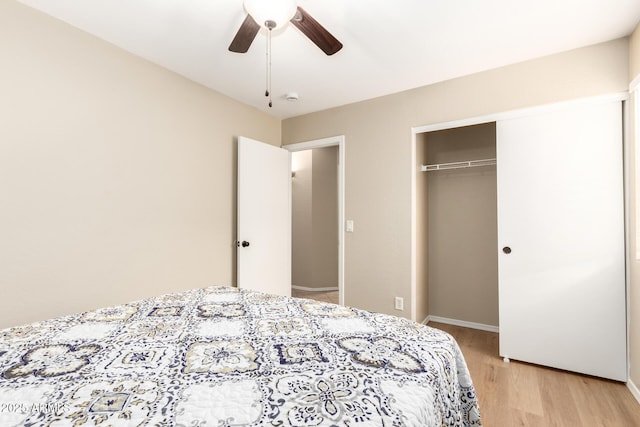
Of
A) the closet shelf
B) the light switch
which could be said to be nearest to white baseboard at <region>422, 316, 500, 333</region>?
the light switch

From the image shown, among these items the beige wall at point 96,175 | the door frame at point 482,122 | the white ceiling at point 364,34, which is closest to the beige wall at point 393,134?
the door frame at point 482,122

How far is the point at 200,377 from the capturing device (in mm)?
917

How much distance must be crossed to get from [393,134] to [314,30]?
1615 millimetres

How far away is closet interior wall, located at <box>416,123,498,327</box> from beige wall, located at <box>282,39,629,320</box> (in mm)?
284

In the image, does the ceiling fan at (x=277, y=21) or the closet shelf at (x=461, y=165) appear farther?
the closet shelf at (x=461, y=165)

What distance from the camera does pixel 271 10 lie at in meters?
1.54

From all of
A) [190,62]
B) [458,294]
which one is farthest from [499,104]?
[190,62]

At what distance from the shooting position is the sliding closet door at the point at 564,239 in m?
2.22

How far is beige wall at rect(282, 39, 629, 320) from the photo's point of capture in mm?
2426

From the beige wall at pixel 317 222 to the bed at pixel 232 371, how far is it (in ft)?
11.7

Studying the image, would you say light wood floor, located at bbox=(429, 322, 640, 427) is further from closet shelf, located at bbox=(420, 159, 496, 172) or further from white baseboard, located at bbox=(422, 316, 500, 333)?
closet shelf, located at bbox=(420, 159, 496, 172)

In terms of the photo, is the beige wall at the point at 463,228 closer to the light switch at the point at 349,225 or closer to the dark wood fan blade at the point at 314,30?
the light switch at the point at 349,225

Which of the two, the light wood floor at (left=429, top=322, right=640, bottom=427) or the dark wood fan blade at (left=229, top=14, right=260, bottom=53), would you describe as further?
the light wood floor at (left=429, top=322, right=640, bottom=427)

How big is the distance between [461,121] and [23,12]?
3147 mm
